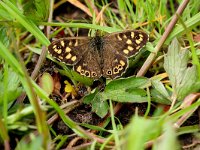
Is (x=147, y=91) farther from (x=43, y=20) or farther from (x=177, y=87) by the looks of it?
(x=43, y=20)

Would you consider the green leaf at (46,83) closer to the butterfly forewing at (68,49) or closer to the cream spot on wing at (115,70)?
the butterfly forewing at (68,49)

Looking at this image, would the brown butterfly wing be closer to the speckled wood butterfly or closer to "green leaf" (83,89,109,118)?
the speckled wood butterfly

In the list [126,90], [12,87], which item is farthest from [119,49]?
→ [12,87]

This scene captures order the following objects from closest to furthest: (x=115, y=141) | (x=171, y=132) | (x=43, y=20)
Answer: (x=171, y=132) → (x=115, y=141) → (x=43, y=20)

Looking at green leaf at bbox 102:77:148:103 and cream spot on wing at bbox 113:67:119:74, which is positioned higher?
cream spot on wing at bbox 113:67:119:74

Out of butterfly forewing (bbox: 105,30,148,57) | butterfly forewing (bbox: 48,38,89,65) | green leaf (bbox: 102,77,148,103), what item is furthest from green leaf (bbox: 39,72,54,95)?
butterfly forewing (bbox: 105,30,148,57)

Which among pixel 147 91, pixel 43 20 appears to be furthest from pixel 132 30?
pixel 43 20

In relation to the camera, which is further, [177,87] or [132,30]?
[132,30]

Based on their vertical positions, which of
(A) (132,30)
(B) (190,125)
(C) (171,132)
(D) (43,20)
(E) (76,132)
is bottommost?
(B) (190,125)
